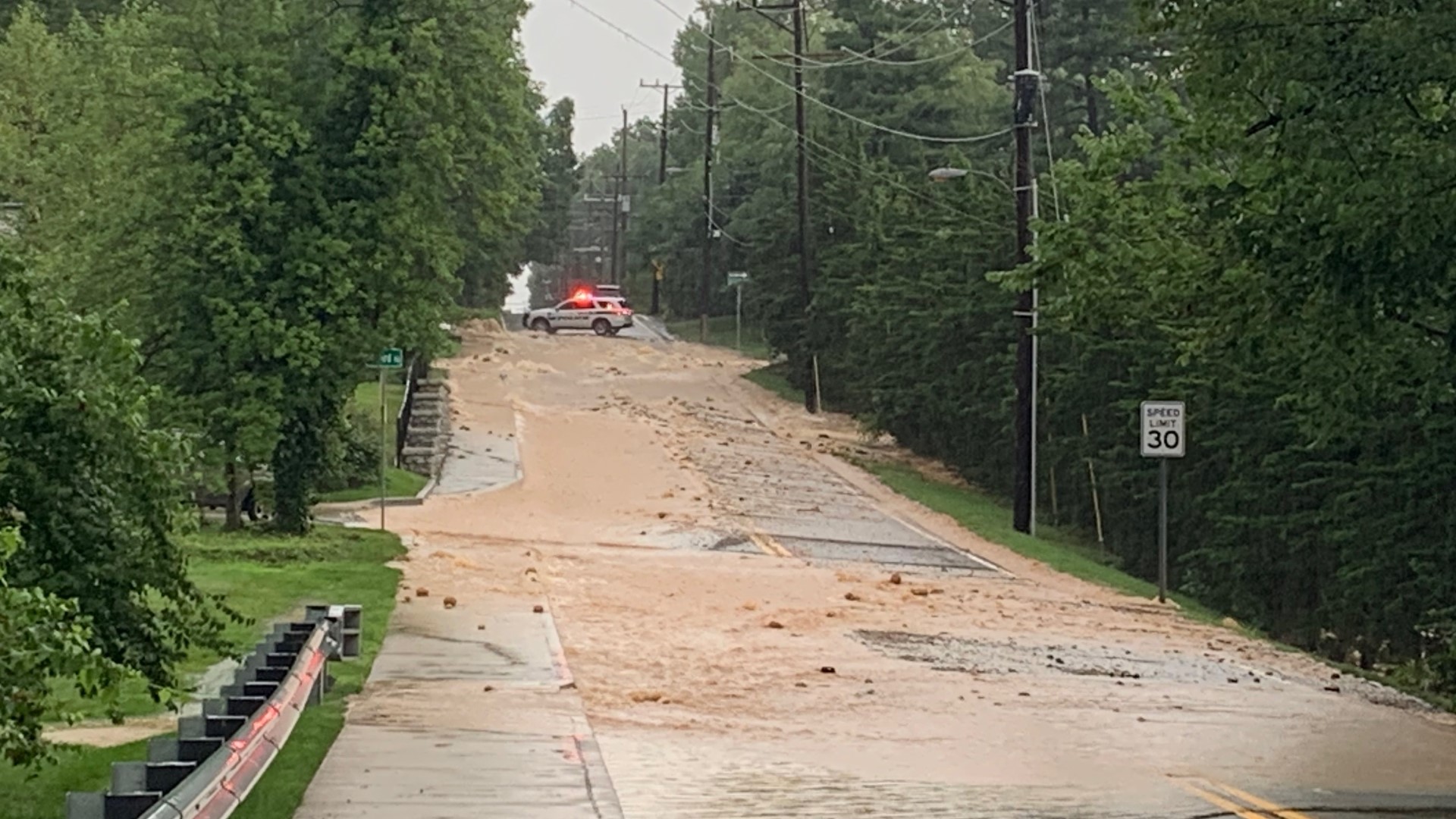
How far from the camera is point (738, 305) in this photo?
8994cm

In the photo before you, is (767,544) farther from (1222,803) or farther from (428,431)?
(1222,803)

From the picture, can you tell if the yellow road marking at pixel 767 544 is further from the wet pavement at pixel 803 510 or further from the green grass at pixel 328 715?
the green grass at pixel 328 715

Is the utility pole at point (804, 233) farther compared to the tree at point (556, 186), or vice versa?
the tree at point (556, 186)

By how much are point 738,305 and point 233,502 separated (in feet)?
175

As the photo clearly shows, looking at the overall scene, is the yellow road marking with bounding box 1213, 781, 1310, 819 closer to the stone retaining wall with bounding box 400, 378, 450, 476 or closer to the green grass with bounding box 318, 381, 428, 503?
the green grass with bounding box 318, 381, 428, 503

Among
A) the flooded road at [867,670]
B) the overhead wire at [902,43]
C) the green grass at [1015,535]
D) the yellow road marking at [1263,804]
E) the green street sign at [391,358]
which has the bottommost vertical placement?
the green grass at [1015,535]

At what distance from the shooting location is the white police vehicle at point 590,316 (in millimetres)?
92188

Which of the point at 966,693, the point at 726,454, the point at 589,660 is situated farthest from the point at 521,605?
the point at 726,454

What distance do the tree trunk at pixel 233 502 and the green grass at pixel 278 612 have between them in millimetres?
437

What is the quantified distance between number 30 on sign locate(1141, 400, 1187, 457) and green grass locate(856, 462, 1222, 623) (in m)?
2.61

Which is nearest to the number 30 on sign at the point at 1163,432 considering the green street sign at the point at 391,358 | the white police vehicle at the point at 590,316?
the green street sign at the point at 391,358

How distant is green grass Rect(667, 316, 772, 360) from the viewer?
297 feet

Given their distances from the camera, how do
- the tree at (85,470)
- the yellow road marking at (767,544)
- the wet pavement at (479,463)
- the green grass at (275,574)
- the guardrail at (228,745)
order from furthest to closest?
the wet pavement at (479,463)
the yellow road marking at (767,544)
the green grass at (275,574)
the tree at (85,470)
the guardrail at (228,745)

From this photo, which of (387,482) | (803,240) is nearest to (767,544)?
(387,482)
